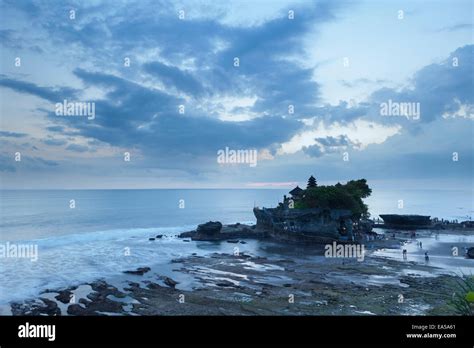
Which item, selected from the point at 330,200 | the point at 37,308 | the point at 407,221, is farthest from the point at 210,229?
the point at 407,221

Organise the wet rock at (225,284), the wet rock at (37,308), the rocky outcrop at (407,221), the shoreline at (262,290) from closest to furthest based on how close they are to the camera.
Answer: the wet rock at (37,308)
the shoreline at (262,290)
the wet rock at (225,284)
the rocky outcrop at (407,221)

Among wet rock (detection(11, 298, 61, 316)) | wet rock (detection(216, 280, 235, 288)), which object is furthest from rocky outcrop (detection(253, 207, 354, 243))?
wet rock (detection(11, 298, 61, 316))

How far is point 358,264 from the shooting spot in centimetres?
3347

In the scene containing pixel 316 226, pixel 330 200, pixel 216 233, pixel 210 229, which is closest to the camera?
pixel 316 226

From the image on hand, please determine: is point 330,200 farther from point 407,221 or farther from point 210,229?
point 407,221

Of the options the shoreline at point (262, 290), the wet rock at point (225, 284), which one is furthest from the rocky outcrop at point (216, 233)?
the wet rock at point (225, 284)

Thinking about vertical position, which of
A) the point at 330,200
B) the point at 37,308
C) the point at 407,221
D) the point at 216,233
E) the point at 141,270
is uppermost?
the point at 330,200

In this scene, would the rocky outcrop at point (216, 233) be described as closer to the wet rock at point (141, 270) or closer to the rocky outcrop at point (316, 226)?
the rocky outcrop at point (316, 226)

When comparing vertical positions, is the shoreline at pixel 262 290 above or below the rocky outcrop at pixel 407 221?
below

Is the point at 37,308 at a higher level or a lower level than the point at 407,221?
lower

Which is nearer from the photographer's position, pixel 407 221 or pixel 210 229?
pixel 210 229
